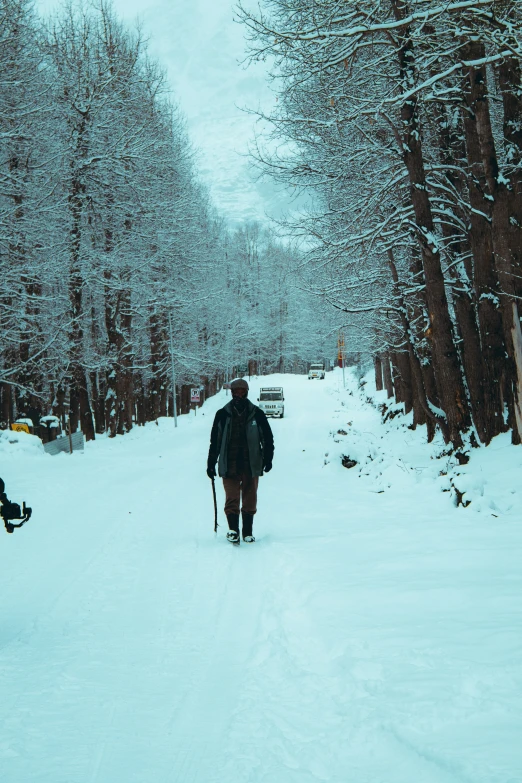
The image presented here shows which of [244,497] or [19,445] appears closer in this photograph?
[244,497]

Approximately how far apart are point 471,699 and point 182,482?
10.3 meters

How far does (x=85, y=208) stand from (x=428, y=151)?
1258cm

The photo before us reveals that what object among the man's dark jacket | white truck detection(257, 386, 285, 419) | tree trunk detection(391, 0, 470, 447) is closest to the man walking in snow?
the man's dark jacket

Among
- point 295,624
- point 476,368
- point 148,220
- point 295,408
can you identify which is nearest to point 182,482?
point 476,368


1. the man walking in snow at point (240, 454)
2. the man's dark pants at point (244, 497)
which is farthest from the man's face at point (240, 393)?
the man's dark pants at point (244, 497)

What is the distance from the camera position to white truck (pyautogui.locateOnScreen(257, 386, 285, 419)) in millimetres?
37250

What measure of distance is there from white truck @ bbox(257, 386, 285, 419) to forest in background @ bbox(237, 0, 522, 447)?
78.6 feet

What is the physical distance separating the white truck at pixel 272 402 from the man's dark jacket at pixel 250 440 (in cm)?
2900

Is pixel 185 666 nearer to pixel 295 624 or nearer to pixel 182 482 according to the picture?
pixel 295 624

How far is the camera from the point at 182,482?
13281 mm

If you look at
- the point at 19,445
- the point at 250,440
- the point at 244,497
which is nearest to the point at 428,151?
the point at 250,440

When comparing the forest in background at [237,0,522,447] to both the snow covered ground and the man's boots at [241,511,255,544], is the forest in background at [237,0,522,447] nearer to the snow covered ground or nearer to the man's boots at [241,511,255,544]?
the snow covered ground

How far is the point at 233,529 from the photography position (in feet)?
26.0

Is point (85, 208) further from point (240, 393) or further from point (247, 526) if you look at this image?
point (247, 526)
